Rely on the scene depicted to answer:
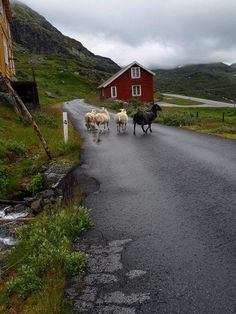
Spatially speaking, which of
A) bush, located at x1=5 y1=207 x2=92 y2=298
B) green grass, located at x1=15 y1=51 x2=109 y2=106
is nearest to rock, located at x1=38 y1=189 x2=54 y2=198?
bush, located at x1=5 y1=207 x2=92 y2=298

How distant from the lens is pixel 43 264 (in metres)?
6.39

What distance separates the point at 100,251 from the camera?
7.16m

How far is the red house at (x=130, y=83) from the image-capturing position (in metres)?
66.9

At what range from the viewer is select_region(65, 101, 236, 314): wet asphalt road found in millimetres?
5652

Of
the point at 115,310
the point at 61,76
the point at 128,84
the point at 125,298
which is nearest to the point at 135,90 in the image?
the point at 128,84

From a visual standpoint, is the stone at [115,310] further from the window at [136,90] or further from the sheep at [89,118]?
the window at [136,90]

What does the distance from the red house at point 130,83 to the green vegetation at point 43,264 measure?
59.7 meters

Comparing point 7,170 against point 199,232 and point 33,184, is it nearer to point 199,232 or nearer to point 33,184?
point 33,184

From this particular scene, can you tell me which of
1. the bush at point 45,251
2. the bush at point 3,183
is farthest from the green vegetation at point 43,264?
the bush at point 3,183

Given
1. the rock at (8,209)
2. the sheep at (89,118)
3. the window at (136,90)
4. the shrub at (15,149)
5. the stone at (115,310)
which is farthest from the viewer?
the window at (136,90)

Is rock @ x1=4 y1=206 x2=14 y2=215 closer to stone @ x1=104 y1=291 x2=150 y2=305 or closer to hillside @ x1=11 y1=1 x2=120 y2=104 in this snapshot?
stone @ x1=104 y1=291 x2=150 y2=305

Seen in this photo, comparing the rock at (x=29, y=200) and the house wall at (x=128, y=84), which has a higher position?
the house wall at (x=128, y=84)

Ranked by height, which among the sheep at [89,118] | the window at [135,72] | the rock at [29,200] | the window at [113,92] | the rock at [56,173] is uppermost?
the window at [135,72]

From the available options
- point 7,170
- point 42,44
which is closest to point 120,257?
point 7,170
